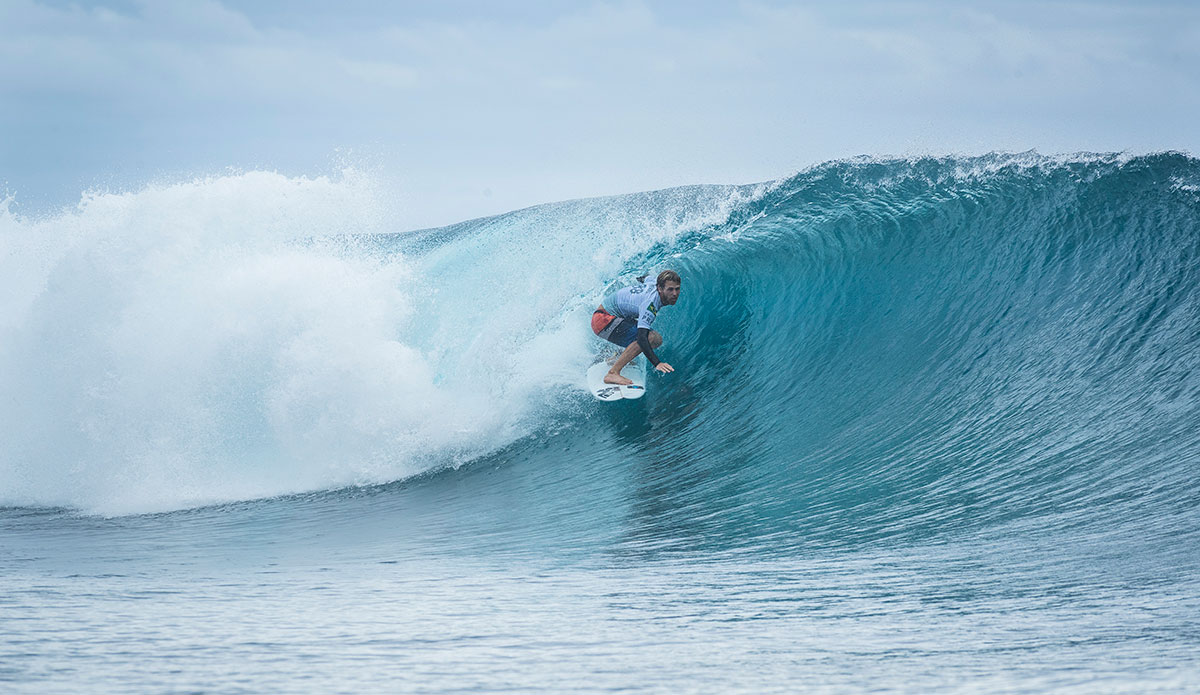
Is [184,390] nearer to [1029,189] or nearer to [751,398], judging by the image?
[751,398]

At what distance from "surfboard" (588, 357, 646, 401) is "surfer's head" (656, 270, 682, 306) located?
1088 millimetres

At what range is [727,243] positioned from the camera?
35.6 feet

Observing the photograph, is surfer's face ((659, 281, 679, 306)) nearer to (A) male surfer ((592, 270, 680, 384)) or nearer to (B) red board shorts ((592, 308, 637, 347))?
(A) male surfer ((592, 270, 680, 384))

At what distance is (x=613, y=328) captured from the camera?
7773 millimetres

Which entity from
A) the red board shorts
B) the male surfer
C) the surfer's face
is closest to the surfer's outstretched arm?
the male surfer

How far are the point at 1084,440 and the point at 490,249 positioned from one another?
7.94 meters

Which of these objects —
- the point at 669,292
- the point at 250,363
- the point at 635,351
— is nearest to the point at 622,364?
the point at 635,351

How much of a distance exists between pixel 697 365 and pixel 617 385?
119cm

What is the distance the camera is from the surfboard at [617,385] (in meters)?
7.95

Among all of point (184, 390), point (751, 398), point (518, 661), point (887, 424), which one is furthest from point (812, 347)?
point (518, 661)

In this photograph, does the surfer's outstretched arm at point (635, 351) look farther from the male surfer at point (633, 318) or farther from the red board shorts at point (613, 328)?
the red board shorts at point (613, 328)

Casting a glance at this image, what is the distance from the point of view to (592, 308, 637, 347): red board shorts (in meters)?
7.75

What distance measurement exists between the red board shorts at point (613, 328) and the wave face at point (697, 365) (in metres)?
0.55

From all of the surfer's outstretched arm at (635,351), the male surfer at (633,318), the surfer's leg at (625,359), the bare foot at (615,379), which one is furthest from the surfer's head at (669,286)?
the bare foot at (615,379)
